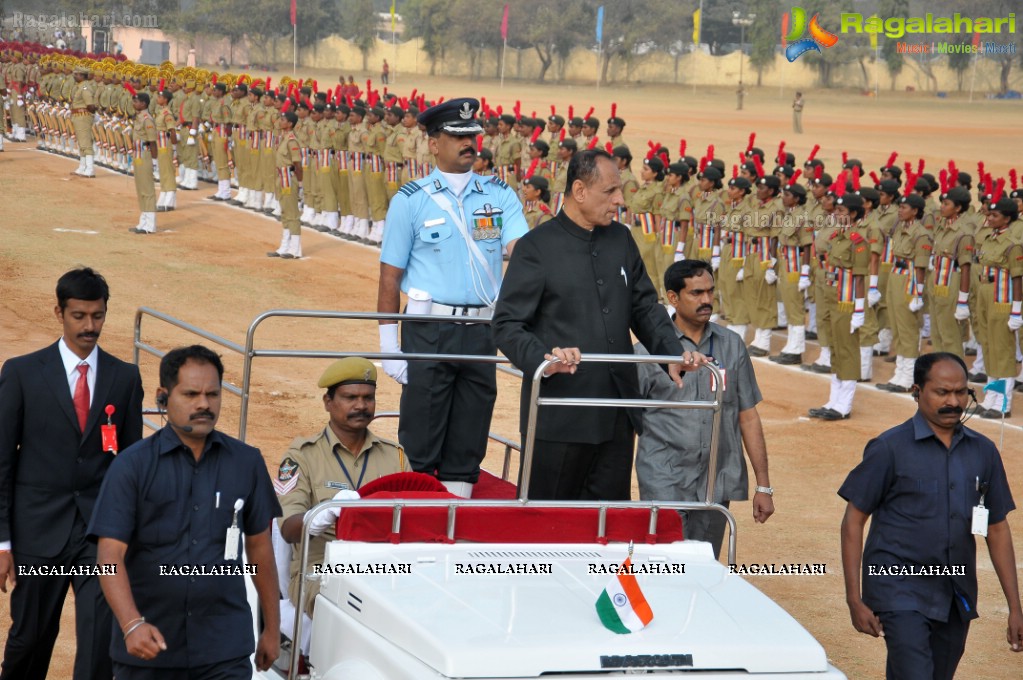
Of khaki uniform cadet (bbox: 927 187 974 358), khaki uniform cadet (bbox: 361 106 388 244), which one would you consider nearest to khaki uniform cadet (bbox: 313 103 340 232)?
khaki uniform cadet (bbox: 361 106 388 244)

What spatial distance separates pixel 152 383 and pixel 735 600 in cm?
875

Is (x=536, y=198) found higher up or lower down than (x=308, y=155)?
higher up

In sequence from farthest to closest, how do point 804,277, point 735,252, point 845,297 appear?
1. point 735,252
2. point 804,277
3. point 845,297

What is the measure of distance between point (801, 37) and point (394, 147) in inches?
1924

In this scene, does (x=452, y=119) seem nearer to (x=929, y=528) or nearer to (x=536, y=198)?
(x=929, y=528)

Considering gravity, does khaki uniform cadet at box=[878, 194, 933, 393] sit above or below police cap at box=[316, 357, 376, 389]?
below

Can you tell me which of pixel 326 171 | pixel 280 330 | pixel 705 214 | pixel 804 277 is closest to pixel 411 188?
pixel 280 330

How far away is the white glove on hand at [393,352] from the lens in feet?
22.4

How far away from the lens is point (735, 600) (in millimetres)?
4859

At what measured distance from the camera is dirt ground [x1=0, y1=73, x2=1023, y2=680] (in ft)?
28.4

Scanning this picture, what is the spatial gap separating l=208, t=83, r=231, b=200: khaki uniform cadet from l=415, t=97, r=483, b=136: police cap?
22559 mm

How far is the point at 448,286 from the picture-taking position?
7043mm

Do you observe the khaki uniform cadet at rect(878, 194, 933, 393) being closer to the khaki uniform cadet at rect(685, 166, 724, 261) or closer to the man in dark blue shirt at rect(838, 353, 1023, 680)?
the khaki uniform cadet at rect(685, 166, 724, 261)

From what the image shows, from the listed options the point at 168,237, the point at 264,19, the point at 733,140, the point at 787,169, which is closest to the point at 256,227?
the point at 168,237
